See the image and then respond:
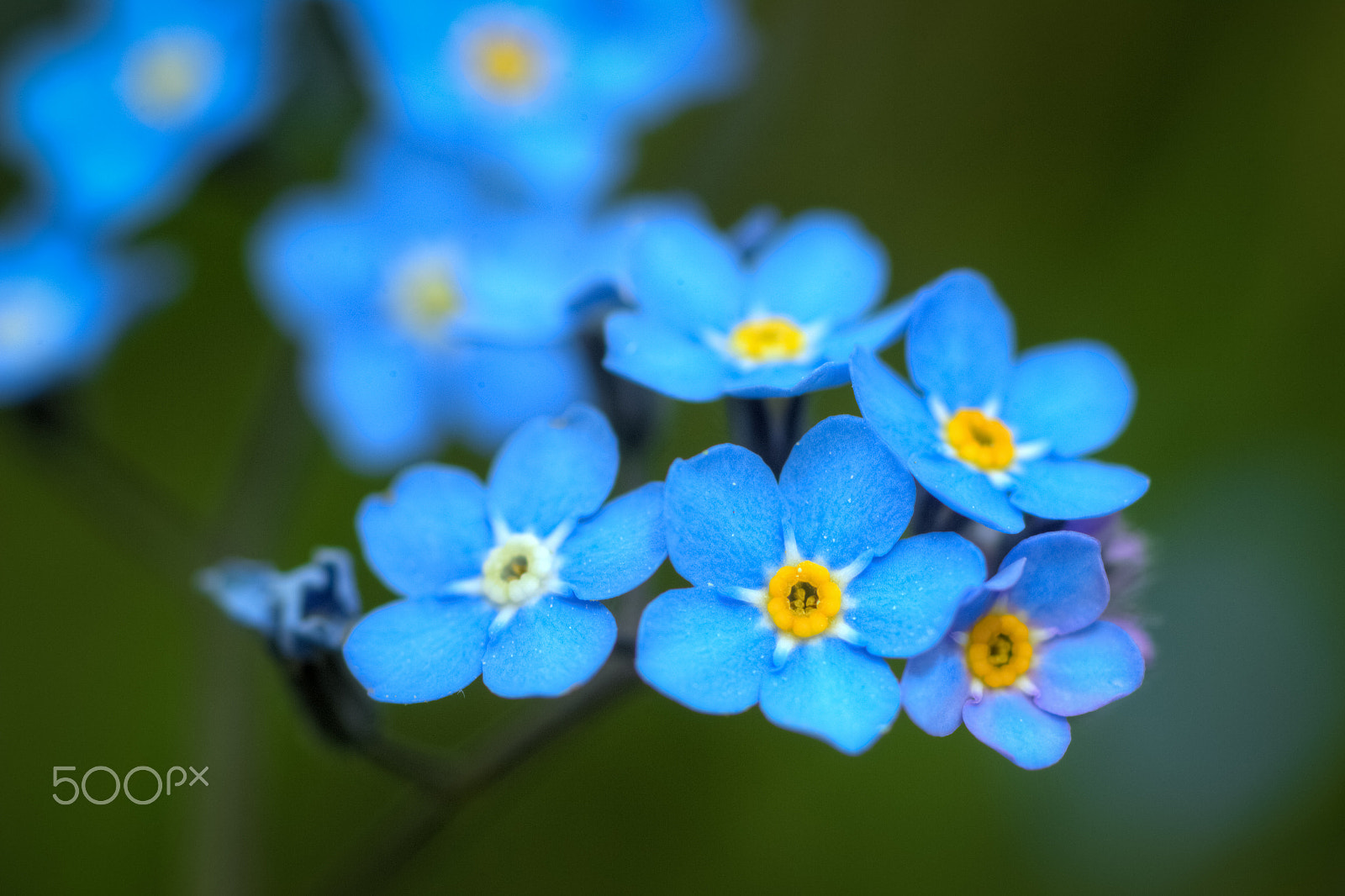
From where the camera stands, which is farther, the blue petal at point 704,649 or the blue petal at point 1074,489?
the blue petal at point 1074,489

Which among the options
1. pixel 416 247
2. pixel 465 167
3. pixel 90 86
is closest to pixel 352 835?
pixel 416 247

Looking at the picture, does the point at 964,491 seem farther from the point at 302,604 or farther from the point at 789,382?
the point at 302,604

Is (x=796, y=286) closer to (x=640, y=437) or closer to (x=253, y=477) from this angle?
(x=640, y=437)

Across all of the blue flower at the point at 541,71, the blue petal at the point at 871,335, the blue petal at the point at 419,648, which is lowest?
the blue petal at the point at 419,648

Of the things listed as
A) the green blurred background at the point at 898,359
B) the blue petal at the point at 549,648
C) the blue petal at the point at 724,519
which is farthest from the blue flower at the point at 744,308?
the green blurred background at the point at 898,359

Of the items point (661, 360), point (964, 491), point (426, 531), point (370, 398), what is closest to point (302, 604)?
point (426, 531)

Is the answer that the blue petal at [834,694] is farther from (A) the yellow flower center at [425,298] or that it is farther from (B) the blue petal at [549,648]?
(A) the yellow flower center at [425,298]
